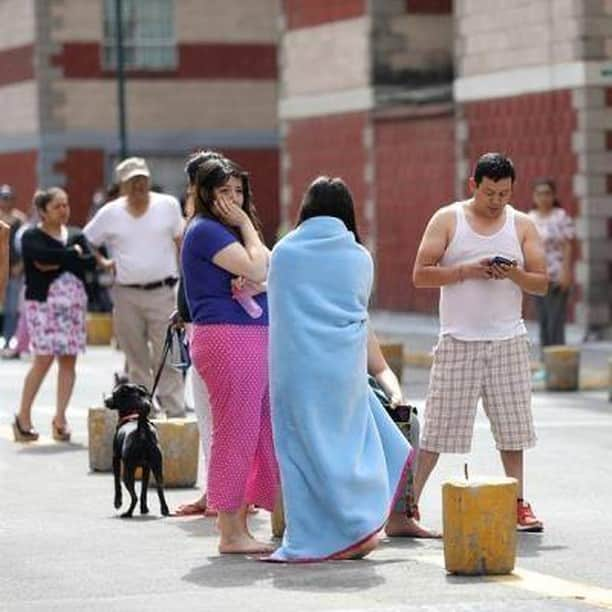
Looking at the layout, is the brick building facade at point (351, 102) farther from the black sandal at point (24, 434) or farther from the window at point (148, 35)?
the black sandal at point (24, 434)

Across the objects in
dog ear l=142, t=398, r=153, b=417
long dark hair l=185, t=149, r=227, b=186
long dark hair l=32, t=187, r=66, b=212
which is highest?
long dark hair l=185, t=149, r=227, b=186

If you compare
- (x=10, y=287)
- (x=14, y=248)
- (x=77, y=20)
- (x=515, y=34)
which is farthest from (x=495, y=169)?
(x=77, y=20)

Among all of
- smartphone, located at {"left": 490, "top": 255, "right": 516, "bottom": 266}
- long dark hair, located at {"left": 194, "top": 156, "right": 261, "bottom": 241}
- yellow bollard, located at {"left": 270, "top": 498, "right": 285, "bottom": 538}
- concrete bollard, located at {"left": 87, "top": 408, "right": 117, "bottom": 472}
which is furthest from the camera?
concrete bollard, located at {"left": 87, "top": 408, "right": 117, "bottom": 472}

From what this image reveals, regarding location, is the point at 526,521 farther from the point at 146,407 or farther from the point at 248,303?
the point at 146,407

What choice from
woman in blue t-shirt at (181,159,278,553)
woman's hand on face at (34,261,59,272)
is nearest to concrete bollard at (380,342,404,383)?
woman's hand on face at (34,261,59,272)

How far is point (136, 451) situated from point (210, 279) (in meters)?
1.87

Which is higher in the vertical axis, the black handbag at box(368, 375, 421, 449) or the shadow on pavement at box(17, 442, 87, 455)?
the black handbag at box(368, 375, 421, 449)

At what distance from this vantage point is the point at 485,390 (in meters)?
13.0

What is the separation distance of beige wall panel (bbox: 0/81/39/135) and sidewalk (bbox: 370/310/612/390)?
1388 centimetres

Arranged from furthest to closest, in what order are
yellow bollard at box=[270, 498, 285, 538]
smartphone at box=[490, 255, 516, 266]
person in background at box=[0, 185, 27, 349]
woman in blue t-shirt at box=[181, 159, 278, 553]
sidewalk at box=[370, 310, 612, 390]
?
person in background at box=[0, 185, 27, 349], sidewalk at box=[370, 310, 612, 390], smartphone at box=[490, 255, 516, 266], yellow bollard at box=[270, 498, 285, 538], woman in blue t-shirt at box=[181, 159, 278, 553]

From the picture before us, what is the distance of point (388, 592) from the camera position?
35.2 feet

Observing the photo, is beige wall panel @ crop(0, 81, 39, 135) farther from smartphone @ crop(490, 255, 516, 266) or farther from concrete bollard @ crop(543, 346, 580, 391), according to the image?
smartphone @ crop(490, 255, 516, 266)

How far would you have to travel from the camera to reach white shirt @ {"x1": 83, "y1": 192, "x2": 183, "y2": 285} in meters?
18.4

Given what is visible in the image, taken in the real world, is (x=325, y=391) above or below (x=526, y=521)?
above
